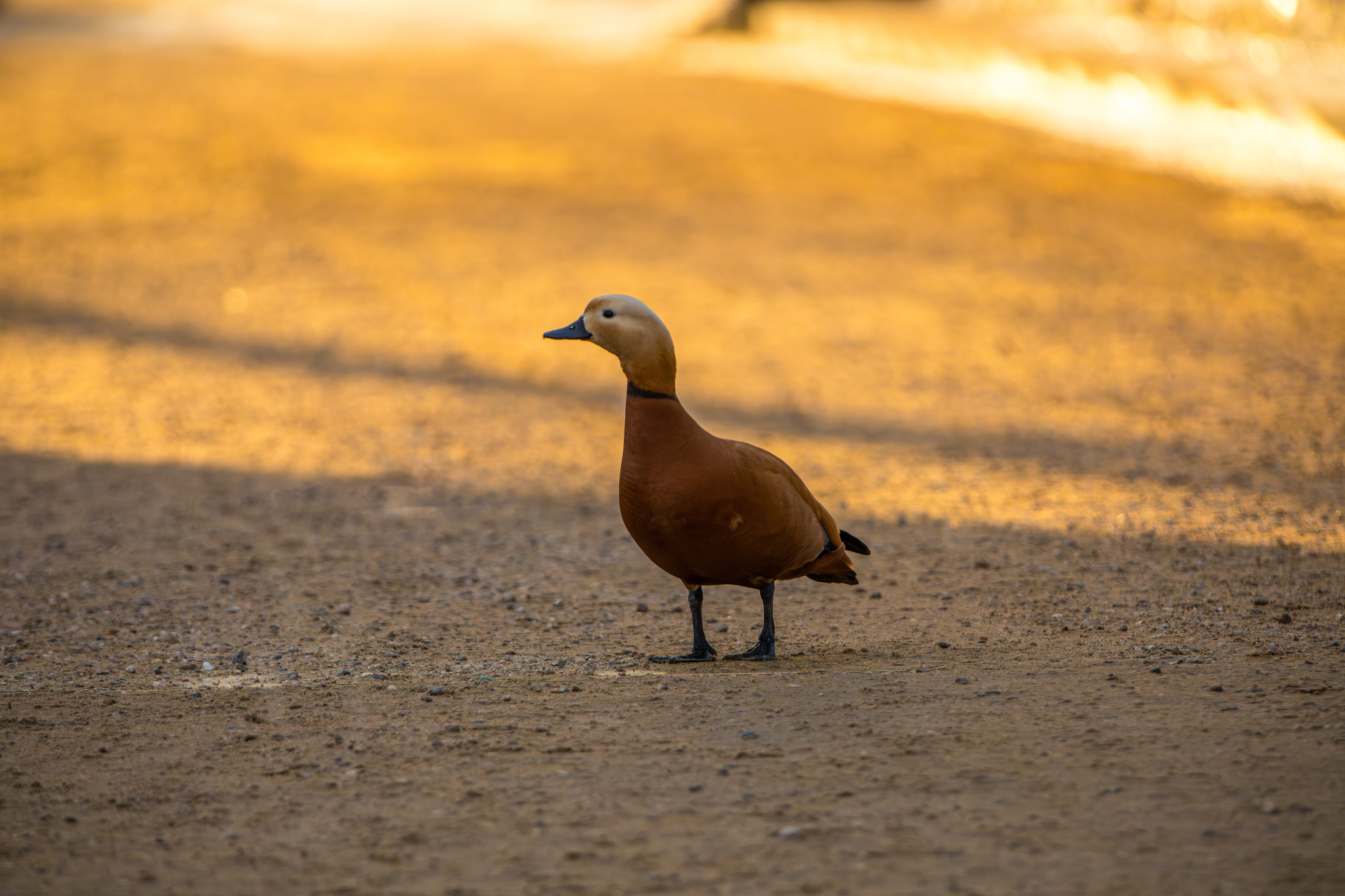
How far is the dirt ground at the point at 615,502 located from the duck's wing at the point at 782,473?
0.45 meters

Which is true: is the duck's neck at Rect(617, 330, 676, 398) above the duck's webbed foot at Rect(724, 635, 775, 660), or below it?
above

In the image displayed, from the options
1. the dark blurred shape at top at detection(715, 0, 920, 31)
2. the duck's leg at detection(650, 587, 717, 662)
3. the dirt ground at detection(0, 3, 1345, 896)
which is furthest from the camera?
the dark blurred shape at top at detection(715, 0, 920, 31)

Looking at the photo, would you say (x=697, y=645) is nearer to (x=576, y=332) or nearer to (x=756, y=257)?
(x=576, y=332)

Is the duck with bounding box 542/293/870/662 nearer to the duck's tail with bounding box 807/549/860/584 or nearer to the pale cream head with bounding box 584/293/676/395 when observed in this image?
the pale cream head with bounding box 584/293/676/395

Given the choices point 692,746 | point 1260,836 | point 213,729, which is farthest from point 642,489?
point 1260,836

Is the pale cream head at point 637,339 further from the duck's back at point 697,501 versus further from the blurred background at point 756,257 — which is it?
the blurred background at point 756,257

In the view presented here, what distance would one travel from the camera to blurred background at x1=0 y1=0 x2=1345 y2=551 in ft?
25.1

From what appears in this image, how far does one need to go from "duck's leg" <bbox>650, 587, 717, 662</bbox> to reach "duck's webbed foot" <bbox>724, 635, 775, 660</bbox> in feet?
0.29

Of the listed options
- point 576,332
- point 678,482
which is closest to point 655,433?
point 678,482

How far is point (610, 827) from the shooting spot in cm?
290

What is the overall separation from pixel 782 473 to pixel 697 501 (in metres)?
0.43

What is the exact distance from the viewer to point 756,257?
39.8 feet

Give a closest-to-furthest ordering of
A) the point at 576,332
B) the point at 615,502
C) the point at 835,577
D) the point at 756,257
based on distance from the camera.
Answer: the point at 576,332 < the point at 835,577 < the point at 615,502 < the point at 756,257

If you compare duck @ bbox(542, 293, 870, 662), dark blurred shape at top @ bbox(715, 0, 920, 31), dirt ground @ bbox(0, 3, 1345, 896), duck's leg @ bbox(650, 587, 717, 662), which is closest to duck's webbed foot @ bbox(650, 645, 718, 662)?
duck's leg @ bbox(650, 587, 717, 662)
